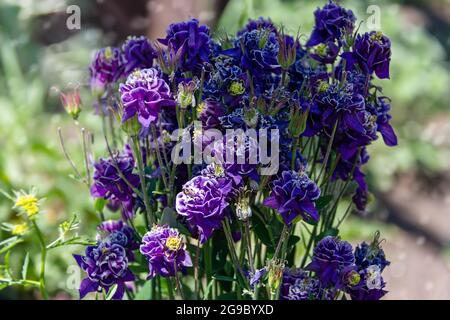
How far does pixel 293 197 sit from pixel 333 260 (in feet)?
0.41

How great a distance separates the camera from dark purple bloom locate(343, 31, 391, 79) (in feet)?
3.16

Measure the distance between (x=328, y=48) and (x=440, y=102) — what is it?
A: 2040 mm

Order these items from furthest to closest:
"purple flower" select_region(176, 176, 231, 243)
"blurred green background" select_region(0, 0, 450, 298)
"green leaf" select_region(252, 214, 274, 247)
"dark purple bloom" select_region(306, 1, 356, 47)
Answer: "blurred green background" select_region(0, 0, 450, 298) → "dark purple bloom" select_region(306, 1, 356, 47) → "green leaf" select_region(252, 214, 274, 247) → "purple flower" select_region(176, 176, 231, 243)

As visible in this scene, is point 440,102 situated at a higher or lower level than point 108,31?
lower

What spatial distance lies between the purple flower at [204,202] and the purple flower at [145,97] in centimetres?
10

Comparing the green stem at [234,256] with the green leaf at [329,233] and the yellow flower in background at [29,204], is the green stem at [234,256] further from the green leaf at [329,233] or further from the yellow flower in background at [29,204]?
the yellow flower in background at [29,204]

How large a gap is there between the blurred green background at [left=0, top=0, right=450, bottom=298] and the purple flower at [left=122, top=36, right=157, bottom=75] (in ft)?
3.04

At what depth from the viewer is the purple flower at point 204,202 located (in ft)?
2.76

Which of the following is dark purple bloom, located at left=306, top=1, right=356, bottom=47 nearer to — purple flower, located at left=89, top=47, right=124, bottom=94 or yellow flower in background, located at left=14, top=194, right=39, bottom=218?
purple flower, located at left=89, top=47, right=124, bottom=94

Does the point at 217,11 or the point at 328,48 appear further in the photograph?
the point at 217,11

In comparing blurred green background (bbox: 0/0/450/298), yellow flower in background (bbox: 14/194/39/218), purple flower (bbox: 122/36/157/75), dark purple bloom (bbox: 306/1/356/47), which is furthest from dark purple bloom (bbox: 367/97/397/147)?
blurred green background (bbox: 0/0/450/298)

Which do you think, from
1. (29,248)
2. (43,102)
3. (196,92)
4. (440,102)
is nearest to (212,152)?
(196,92)
